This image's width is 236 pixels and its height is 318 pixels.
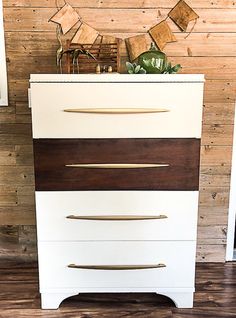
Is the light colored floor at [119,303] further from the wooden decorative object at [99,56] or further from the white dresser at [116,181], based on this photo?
the wooden decorative object at [99,56]

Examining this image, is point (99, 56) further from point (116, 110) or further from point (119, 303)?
point (119, 303)

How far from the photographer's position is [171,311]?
194 centimetres

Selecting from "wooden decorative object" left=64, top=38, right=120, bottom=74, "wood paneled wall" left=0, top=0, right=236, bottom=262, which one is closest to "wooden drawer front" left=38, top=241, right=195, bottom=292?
"wood paneled wall" left=0, top=0, right=236, bottom=262

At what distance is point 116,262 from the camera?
6.16 feet

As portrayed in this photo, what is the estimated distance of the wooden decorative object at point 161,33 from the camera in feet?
7.00

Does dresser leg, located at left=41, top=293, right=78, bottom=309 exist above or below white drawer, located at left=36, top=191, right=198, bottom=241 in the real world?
below

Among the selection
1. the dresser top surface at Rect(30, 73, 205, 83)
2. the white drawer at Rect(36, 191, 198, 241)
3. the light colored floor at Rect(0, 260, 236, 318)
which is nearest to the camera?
the dresser top surface at Rect(30, 73, 205, 83)

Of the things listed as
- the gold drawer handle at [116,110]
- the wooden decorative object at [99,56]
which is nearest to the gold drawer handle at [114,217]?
the gold drawer handle at [116,110]

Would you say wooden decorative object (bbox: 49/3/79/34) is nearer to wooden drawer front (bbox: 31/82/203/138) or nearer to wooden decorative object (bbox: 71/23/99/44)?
wooden decorative object (bbox: 71/23/99/44)

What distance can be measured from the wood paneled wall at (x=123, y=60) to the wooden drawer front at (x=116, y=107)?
1.83ft

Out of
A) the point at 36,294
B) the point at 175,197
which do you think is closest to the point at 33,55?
the point at 175,197

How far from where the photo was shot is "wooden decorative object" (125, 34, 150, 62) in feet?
7.04

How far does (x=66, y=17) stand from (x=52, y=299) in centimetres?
150

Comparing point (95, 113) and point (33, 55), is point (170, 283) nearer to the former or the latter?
point (95, 113)
